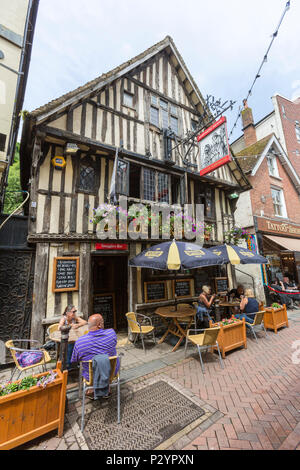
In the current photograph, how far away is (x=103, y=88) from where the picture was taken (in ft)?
22.3

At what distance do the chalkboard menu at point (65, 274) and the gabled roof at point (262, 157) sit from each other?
34.8 ft

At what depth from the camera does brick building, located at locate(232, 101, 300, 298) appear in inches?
439

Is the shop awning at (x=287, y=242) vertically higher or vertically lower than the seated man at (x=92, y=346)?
higher

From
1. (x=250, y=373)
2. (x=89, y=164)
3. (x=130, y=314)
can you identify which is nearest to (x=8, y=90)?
(x=89, y=164)

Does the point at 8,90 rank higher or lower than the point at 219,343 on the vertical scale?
higher

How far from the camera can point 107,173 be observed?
267 inches

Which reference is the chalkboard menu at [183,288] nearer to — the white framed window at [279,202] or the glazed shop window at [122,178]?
the glazed shop window at [122,178]

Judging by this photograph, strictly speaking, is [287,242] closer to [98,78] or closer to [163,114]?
[163,114]

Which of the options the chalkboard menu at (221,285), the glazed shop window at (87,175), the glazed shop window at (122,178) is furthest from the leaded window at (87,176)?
the chalkboard menu at (221,285)

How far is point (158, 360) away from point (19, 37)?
9170 mm

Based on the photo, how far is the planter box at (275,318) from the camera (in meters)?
6.68

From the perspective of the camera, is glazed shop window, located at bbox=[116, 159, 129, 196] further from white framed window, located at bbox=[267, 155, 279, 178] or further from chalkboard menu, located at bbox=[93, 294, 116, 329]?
white framed window, located at bbox=[267, 155, 279, 178]

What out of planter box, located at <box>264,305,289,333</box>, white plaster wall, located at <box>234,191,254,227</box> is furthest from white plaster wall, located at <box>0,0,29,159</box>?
white plaster wall, located at <box>234,191,254,227</box>
